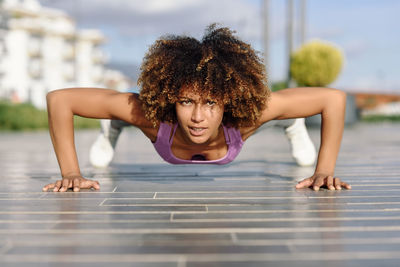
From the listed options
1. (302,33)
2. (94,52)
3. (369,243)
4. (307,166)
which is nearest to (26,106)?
(302,33)

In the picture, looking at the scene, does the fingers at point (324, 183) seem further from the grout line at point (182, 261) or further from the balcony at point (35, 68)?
the balcony at point (35, 68)

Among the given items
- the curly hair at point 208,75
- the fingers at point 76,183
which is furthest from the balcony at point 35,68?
the curly hair at point 208,75

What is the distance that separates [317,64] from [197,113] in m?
12.0

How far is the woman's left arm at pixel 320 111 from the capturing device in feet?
10.6

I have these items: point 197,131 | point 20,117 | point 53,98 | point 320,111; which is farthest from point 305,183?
point 20,117

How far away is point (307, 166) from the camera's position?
471 cm

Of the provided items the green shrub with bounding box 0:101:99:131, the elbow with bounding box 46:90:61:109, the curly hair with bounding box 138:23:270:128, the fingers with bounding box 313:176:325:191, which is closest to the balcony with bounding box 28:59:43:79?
the green shrub with bounding box 0:101:99:131

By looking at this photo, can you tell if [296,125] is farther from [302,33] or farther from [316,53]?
[302,33]

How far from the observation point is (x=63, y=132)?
3.27 m

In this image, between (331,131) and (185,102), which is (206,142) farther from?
(331,131)

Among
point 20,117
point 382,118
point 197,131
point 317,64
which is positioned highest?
point 317,64

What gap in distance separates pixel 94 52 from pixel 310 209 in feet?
189

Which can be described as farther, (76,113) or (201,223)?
(76,113)

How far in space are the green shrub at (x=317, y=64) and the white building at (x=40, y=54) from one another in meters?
30.8
